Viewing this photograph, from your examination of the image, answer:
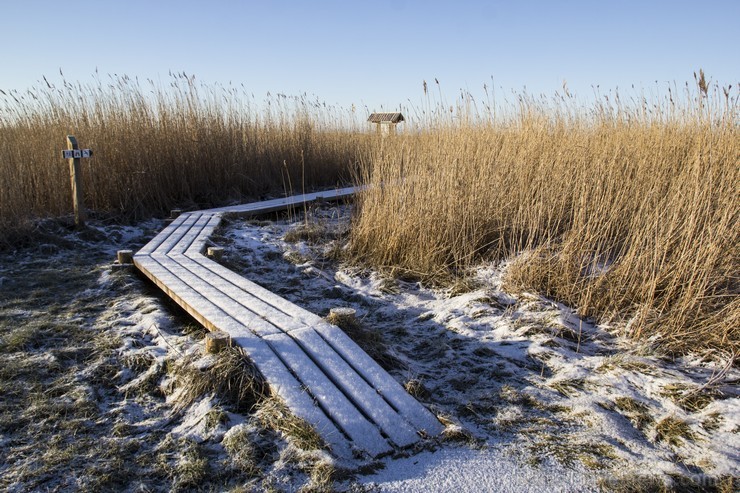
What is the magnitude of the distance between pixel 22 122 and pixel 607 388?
6218 mm

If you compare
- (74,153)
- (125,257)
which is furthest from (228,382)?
(74,153)

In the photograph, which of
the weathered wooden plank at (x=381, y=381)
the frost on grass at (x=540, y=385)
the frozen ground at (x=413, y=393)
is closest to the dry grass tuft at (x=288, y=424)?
the frozen ground at (x=413, y=393)

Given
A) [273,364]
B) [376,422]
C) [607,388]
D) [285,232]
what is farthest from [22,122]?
[607,388]

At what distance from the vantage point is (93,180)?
5.63 m

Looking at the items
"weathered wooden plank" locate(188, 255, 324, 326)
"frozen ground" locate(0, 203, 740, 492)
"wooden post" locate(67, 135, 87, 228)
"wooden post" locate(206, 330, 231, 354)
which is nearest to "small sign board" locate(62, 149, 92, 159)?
"wooden post" locate(67, 135, 87, 228)

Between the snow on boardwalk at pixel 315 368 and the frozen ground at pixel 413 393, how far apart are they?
0.28 feet

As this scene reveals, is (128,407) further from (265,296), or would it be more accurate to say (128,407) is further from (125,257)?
(125,257)

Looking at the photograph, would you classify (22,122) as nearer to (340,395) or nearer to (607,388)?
(340,395)

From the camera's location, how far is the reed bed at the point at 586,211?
8.58 ft

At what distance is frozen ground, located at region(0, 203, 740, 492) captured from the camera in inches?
63.9

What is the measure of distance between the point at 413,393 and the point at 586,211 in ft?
6.01

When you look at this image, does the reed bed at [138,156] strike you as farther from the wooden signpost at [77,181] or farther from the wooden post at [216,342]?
the wooden post at [216,342]

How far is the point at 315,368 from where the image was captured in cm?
210

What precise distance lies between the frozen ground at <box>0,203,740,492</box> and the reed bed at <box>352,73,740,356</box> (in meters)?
0.23
